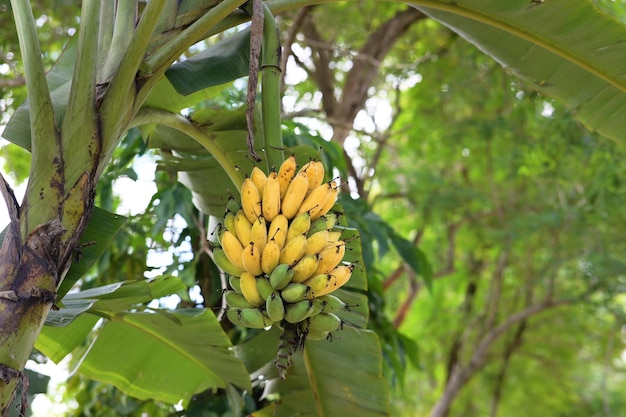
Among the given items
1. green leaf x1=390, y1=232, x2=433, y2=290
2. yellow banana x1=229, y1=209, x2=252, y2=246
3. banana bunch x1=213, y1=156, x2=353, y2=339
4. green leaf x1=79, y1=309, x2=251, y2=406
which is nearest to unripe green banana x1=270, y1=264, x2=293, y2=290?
banana bunch x1=213, y1=156, x2=353, y2=339

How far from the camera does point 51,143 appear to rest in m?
1.80

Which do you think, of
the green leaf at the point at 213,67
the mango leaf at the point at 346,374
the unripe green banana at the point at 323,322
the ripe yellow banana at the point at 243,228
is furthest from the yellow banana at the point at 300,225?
the mango leaf at the point at 346,374

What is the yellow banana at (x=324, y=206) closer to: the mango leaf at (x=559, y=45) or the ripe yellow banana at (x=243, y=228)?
the ripe yellow banana at (x=243, y=228)

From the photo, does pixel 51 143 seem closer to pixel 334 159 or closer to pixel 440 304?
pixel 334 159

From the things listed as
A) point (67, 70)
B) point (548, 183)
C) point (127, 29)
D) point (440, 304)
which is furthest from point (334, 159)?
point (440, 304)

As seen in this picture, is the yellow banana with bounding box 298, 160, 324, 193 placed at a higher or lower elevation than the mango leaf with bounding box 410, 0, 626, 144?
lower

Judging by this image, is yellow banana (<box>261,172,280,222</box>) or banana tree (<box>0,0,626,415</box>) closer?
yellow banana (<box>261,172,280,222</box>)

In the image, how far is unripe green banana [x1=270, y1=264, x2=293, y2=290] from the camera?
5.31ft

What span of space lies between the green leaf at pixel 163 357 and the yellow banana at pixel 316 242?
1282 millimetres

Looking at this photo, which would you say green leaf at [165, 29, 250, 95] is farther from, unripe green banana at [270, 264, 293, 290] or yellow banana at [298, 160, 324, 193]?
unripe green banana at [270, 264, 293, 290]

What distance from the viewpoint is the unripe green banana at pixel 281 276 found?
1.62 m

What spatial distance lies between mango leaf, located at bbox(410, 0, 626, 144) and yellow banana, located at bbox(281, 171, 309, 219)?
981 mm

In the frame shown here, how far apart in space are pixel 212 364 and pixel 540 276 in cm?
657

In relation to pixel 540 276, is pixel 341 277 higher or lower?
lower
